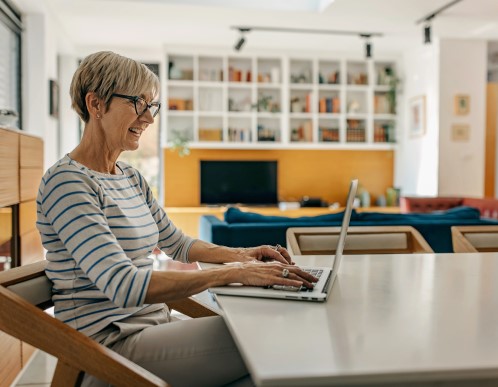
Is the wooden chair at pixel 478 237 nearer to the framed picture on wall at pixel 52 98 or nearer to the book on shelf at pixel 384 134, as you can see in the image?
the framed picture on wall at pixel 52 98

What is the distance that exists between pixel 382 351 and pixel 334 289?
0.48 metres

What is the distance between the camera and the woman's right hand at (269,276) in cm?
131

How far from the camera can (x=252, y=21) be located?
6.35m

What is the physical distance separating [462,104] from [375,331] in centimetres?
679

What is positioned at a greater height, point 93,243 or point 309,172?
point 309,172

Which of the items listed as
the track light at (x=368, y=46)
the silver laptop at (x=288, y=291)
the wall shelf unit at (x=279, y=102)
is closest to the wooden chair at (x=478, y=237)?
the silver laptop at (x=288, y=291)

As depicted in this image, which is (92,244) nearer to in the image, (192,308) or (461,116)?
(192,308)

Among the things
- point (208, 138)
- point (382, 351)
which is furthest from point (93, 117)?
point (208, 138)

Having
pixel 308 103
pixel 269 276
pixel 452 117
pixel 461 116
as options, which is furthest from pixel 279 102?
pixel 269 276

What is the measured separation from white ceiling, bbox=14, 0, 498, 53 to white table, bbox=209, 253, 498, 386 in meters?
4.67

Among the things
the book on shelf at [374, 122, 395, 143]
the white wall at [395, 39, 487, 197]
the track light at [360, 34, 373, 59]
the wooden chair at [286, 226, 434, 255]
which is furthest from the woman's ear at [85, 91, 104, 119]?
the book on shelf at [374, 122, 395, 143]

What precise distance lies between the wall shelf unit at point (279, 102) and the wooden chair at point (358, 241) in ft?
18.5

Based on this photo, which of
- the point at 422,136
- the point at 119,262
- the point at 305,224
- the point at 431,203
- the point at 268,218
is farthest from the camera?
the point at 422,136

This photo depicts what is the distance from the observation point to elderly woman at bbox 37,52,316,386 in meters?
1.27
